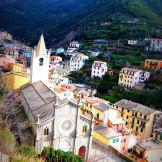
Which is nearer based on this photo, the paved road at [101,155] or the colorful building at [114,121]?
the paved road at [101,155]

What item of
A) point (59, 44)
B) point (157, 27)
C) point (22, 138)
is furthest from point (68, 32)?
point (22, 138)

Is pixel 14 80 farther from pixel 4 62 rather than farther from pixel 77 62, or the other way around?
pixel 77 62

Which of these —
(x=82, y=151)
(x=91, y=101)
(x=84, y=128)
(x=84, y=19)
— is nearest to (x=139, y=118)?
(x=91, y=101)

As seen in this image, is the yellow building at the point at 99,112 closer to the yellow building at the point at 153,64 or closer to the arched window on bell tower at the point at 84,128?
the arched window on bell tower at the point at 84,128

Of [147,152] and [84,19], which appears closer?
[147,152]

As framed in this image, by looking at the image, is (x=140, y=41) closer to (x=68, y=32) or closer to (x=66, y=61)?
(x=66, y=61)

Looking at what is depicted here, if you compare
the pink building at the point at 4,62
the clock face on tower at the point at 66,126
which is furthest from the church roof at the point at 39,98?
the pink building at the point at 4,62

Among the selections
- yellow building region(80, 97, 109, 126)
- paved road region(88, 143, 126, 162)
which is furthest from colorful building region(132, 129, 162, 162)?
yellow building region(80, 97, 109, 126)
